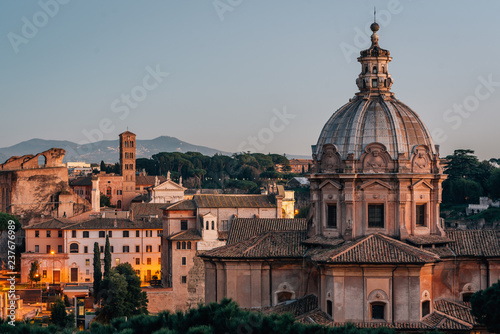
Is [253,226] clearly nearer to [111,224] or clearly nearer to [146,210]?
[111,224]

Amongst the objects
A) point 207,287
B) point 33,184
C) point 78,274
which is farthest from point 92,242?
point 207,287

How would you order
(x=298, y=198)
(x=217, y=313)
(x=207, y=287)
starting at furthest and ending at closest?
(x=298, y=198) → (x=207, y=287) → (x=217, y=313)

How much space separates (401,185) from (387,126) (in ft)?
7.57

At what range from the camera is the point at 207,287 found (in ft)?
116

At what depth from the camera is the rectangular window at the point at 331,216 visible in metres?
33.7

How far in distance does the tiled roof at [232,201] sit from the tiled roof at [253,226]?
1277cm

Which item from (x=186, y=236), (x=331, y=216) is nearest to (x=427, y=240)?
(x=331, y=216)

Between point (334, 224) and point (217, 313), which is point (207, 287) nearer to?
point (334, 224)

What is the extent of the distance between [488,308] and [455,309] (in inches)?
139

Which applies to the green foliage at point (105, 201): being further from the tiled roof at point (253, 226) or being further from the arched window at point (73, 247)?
the tiled roof at point (253, 226)

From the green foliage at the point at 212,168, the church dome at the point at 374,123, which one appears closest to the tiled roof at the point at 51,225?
the church dome at the point at 374,123

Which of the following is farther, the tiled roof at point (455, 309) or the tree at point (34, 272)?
the tree at point (34, 272)

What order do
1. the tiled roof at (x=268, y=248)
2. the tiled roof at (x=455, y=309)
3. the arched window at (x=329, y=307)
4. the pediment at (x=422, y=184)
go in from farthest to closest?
1. the tiled roof at (x=268, y=248)
2. the pediment at (x=422, y=184)
3. the tiled roof at (x=455, y=309)
4. the arched window at (x=329, y=307)

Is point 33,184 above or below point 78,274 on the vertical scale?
above
